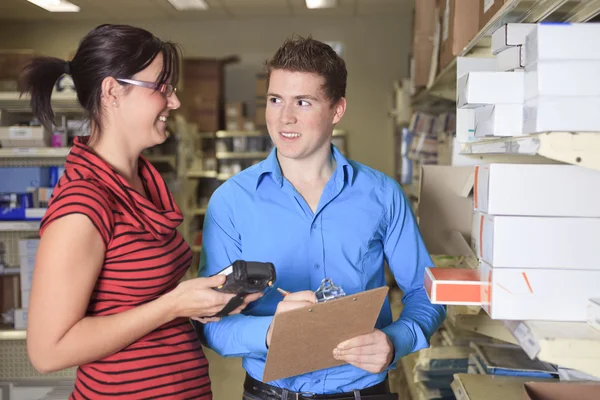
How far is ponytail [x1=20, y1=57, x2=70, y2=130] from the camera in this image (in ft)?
5.55

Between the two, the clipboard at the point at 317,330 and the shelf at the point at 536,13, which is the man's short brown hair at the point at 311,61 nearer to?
the shelf at the point at 536,13

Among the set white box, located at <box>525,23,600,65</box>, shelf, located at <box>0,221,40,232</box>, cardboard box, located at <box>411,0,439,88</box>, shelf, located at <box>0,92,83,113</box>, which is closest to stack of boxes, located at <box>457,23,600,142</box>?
white box, located at <box>525,23,600,65</box>

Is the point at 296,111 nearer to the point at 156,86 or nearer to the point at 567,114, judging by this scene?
the point at 156,86

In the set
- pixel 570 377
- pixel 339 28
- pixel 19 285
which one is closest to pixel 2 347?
pixel 19 285

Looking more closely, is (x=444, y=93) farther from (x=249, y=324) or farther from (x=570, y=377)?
(x=249, y=324)

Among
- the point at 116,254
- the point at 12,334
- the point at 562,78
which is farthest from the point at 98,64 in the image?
the point at 12,334

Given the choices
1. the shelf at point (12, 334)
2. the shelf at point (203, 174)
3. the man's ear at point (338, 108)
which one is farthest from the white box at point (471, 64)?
the shelf at point (203, 174)

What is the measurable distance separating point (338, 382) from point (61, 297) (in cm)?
76

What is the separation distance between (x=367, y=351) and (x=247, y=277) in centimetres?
37

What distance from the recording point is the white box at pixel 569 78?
46.5 inches

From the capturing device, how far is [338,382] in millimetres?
1625

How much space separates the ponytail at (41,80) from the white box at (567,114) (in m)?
1.26

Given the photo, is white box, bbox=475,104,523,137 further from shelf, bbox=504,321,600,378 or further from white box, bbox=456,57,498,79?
white box, bbox=456,57,498,79

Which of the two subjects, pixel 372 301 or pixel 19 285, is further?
pixel 19 285
